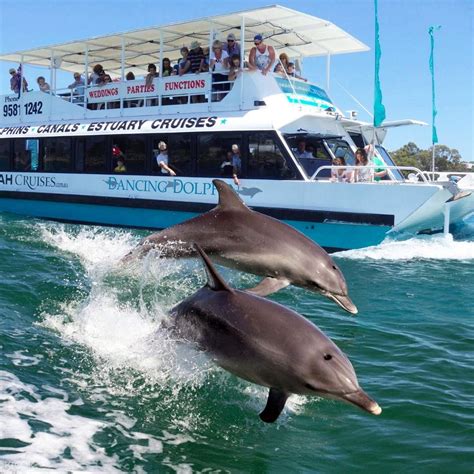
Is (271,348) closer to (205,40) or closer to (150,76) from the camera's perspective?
(150,76)

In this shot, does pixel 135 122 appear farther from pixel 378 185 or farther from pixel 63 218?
pixel 378 185

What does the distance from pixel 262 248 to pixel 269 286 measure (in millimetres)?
321

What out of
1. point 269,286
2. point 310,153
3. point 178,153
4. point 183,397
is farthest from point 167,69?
point 183,397

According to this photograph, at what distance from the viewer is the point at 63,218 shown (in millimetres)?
18641

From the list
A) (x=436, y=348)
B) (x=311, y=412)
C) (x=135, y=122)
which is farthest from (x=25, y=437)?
(x=135, y=122)

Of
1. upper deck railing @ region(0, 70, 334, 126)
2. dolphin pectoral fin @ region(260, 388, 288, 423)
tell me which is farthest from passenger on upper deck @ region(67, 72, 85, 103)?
dolphin pectoral fin @ region(260, 388, 288, 423)

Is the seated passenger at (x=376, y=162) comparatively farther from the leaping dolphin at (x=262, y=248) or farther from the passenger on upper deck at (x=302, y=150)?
the leaping dolphin at (x=262, y=248)

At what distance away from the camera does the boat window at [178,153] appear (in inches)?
642

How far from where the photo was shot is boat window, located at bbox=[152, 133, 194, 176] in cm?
1631

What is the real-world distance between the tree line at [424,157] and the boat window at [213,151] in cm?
2542

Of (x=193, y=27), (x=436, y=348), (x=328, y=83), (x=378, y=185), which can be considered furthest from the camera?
(x=328, y=83)

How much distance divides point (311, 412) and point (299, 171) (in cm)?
1002

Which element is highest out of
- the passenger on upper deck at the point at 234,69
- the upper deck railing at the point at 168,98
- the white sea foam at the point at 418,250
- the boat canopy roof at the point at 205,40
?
the boat canopy roof at the point at 205,40

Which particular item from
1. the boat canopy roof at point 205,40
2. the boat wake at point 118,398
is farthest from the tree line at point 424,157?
the boat wake at point 118,398
